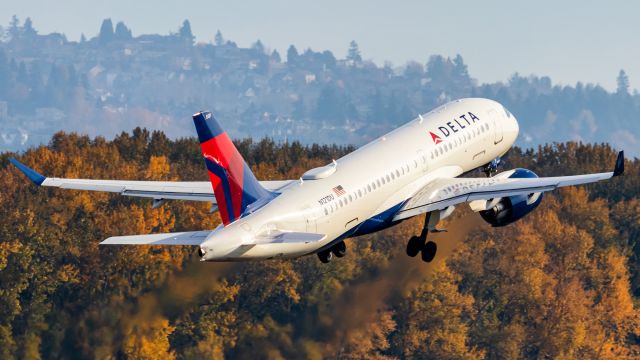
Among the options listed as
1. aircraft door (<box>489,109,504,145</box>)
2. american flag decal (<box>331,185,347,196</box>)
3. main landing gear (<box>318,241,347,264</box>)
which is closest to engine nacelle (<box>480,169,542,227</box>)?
aircraft door (<box>489,109,504,145</box>)

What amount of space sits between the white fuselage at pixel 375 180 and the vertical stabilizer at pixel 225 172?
78cm

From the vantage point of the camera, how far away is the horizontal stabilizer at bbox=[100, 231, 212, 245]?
57416 mm

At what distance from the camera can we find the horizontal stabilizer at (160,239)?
57.4m

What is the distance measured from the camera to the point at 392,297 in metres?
82.6

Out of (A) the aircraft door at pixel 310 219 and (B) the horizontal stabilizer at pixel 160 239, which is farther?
(A) the aircraft door at pixel 310 219

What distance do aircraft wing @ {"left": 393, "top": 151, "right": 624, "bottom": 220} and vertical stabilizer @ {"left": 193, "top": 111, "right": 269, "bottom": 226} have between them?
960 cm

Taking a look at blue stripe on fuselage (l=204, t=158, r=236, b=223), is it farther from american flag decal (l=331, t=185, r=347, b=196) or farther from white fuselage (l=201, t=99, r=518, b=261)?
american flag decal (l=331, t=185, r=347, b=196)

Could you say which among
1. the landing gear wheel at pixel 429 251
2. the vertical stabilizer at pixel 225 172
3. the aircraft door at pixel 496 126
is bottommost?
the landing gear wheel at pixel 429 251

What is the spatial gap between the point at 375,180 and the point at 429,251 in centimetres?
772

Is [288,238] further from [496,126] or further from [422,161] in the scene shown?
[496,126]

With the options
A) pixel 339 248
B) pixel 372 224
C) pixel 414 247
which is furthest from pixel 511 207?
pixel 339 248

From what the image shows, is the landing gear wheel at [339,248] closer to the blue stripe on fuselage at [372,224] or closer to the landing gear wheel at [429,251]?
the blue stripe on fuselage at [372,224]

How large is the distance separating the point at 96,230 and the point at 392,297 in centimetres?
4816

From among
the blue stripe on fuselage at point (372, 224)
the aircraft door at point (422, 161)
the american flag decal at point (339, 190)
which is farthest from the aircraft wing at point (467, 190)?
the american flag decal at point (339, 190)
